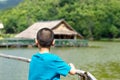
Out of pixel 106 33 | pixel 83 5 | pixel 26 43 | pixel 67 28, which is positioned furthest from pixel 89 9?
pixel 26 43

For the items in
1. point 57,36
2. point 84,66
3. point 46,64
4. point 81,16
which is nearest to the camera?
point 46,64

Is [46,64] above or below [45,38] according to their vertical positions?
below

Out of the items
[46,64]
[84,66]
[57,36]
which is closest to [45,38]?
[46,64]

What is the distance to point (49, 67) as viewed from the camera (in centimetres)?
301

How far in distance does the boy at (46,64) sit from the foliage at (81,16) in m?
61.2

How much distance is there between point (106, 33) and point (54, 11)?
12564mm

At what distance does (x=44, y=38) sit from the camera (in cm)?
303

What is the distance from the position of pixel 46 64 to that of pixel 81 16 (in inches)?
2503

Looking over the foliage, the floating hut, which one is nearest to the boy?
the floating hut

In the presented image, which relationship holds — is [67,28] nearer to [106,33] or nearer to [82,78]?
[106,33]

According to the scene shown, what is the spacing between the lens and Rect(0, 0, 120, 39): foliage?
65.8 m

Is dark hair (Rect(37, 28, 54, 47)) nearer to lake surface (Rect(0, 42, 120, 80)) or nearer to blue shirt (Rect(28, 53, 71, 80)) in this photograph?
blue shirt (Rect(28, 53, 71, 80))

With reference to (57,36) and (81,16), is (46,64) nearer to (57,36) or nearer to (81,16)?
(57,36)

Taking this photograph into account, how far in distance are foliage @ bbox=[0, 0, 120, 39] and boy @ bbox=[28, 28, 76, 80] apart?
61239 millimetres
